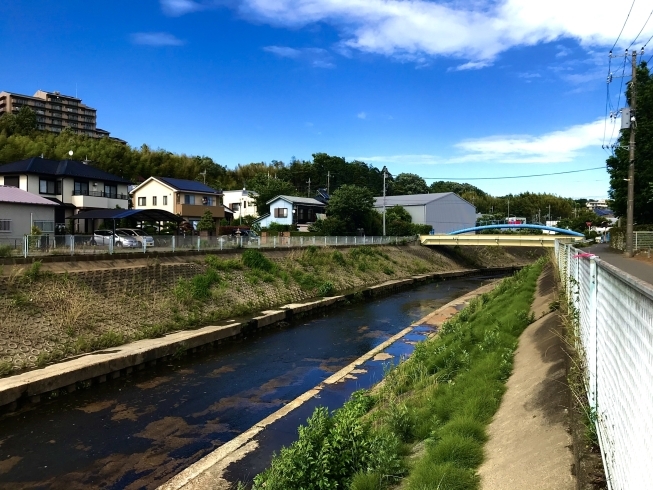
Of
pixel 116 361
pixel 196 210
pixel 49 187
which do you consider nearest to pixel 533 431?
pixel 116 361

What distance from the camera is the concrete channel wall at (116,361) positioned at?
9695 mm

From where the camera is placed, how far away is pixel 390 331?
1789 cm

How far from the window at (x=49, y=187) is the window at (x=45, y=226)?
924 centimetres

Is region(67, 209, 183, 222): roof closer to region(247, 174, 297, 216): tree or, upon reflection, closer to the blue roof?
the blue roof

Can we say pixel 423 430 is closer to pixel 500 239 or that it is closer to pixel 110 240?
pixel 110 240

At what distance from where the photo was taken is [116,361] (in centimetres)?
1166

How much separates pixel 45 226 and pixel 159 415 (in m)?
16.3

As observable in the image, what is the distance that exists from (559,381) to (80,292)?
13.7 metres

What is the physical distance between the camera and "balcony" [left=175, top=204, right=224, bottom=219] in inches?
1544

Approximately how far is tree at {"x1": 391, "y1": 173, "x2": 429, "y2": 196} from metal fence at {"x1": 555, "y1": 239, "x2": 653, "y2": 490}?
8397 cm

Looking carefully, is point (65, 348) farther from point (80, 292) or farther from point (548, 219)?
point (548, 219)

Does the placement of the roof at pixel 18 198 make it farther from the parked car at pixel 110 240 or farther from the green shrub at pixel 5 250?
the green shrub at pixel 5 250

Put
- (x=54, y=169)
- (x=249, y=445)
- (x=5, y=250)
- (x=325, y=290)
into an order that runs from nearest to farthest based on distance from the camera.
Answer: (x=249, y=445)
(x=5, y=250)
(x=325, y=290)
(x=54, y=169)

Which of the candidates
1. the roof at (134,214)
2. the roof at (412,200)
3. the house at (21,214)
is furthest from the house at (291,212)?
the house at (21,214)
